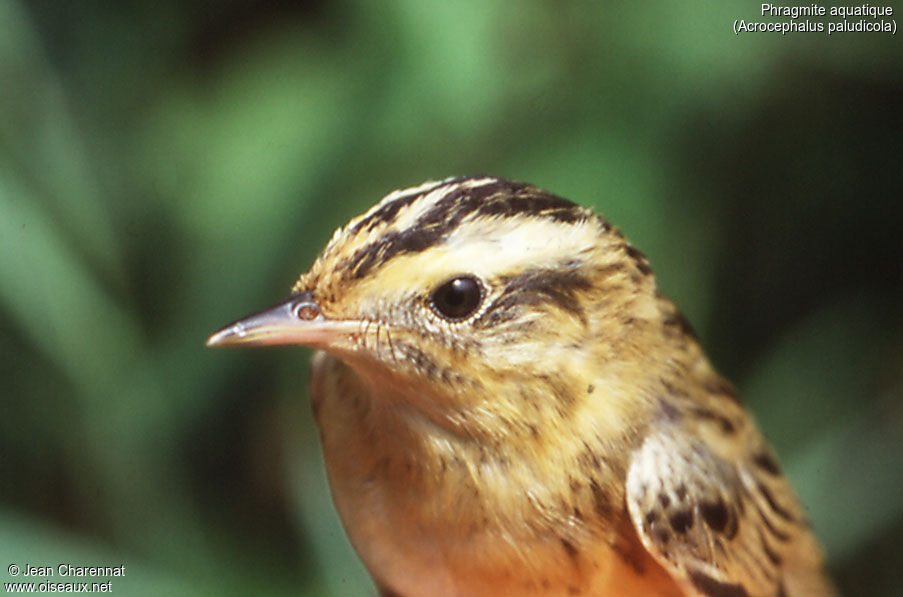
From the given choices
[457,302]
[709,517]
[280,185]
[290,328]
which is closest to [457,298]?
[457,302]

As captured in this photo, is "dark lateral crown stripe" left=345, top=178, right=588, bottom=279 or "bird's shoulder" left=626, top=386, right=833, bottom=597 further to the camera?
"bird's shoulder" left=626, top=386, right=833, bottom=597

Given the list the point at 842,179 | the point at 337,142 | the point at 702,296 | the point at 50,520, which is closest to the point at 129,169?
the point at 337,142

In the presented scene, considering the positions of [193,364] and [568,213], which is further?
[193,364]

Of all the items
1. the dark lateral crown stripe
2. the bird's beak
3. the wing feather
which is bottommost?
the wing feather

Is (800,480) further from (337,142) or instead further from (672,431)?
(337,142)

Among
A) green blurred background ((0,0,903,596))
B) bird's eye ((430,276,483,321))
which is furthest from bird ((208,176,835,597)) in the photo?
A: green blurred background ((0,0,903,596))

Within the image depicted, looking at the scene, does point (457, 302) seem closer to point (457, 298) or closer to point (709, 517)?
point (457, 298)

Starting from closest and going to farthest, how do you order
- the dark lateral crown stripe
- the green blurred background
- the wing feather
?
1. the dark lateral crown stripe
2. the wing feather
3. the green blurred background

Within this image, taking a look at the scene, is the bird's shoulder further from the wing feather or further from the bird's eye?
the bird's eye
